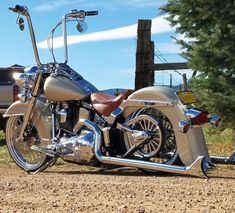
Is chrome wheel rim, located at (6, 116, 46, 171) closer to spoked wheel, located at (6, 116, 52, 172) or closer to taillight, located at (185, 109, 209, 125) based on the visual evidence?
spoked wheel, located at (6, 116, 52, 172)

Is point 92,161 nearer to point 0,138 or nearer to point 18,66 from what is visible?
point 0,138

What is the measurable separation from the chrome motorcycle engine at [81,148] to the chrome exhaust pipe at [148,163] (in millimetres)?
88

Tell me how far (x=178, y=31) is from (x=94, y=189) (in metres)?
4.60

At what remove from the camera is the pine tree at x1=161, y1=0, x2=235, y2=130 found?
8594mm

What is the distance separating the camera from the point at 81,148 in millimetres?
7426

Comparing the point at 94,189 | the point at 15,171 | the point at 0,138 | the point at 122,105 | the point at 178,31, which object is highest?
the point at 178,31

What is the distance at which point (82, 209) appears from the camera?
4.85m

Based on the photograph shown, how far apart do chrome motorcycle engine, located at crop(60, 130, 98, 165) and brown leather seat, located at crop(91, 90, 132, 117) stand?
0.32m

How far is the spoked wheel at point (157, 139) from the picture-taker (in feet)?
22.6

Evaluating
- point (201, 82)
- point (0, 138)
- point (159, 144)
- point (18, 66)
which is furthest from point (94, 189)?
point (18, 66)

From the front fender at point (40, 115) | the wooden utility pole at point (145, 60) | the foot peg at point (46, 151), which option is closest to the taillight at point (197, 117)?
the foot peg at point (46, 151)

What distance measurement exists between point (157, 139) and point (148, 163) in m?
0.30

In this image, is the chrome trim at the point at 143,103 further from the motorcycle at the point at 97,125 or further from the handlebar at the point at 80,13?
the handlebar at the point at 80,13

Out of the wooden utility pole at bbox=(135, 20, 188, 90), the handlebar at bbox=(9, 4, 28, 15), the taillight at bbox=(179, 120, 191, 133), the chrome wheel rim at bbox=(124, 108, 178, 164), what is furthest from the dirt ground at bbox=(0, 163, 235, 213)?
the wooden utility pole at bbox=(135, 20, 188, 90)
